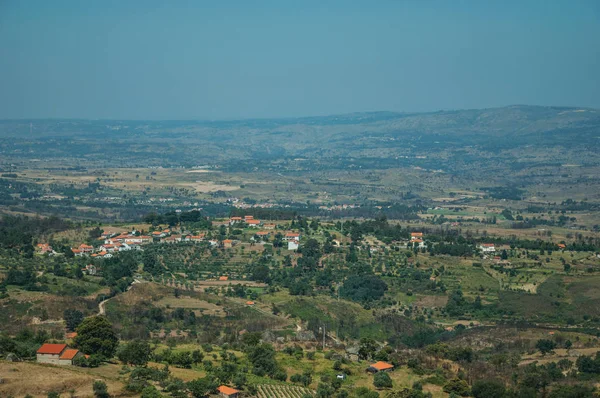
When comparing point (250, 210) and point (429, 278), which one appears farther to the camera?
point (250, 210)

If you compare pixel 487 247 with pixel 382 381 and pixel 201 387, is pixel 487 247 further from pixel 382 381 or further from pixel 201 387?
pixel 201 387

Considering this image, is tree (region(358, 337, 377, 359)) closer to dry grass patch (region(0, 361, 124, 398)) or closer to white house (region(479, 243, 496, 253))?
dry grass patch (region(0, 361, 124, 398))

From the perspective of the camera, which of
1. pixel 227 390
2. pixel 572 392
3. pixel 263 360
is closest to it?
pixel 227 390

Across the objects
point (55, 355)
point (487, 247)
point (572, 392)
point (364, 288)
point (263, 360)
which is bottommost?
point (364, 288)

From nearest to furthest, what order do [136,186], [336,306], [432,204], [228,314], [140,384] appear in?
[140,384]
[228,314]
[336,306]
[432,204]
[136,186]

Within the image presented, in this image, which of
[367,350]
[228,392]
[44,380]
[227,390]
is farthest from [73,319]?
[228,392]

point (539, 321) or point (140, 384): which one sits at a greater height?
point (140, 384)

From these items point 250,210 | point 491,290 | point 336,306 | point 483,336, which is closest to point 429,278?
point 491,290

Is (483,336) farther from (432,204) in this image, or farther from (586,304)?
(432,204)
